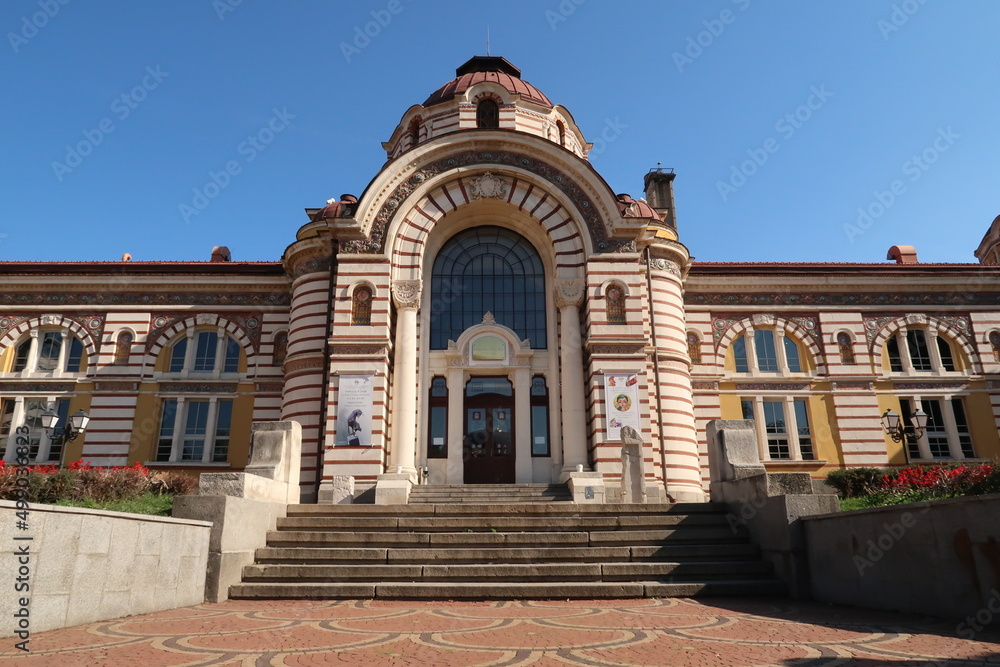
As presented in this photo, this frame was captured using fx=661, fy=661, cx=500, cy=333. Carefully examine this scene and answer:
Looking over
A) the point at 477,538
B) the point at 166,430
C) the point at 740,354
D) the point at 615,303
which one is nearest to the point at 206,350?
the point at 166,430

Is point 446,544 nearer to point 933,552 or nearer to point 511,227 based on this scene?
point 933,552

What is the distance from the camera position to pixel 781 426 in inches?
981

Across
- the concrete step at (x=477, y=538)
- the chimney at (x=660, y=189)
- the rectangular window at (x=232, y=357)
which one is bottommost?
the concrete step at (x=477, y=538)

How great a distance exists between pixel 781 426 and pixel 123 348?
25022 millimetres

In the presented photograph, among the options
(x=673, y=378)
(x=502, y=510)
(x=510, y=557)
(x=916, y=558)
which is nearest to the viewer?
(x=916, y=558)

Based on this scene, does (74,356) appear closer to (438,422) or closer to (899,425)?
(438,422)

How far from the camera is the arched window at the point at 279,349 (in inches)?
970

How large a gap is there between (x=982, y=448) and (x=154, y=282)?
1249 inches

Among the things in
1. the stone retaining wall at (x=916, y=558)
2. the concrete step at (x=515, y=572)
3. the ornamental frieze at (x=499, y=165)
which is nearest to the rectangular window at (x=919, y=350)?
the ornamental frieze at (x=499, y=165)

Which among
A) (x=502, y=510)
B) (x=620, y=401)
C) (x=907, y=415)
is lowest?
(x=502, y=510)

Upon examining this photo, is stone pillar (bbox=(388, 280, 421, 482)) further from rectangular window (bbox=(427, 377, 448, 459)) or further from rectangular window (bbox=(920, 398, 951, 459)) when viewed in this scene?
rectangular window (bbox=(920, 398, 951, 459))

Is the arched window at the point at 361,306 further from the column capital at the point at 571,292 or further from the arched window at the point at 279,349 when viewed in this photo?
the column capital at the point at 571,292

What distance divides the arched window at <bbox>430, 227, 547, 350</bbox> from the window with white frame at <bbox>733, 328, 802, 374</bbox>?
853cm

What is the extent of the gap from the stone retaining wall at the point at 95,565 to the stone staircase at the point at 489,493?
9751 mm
